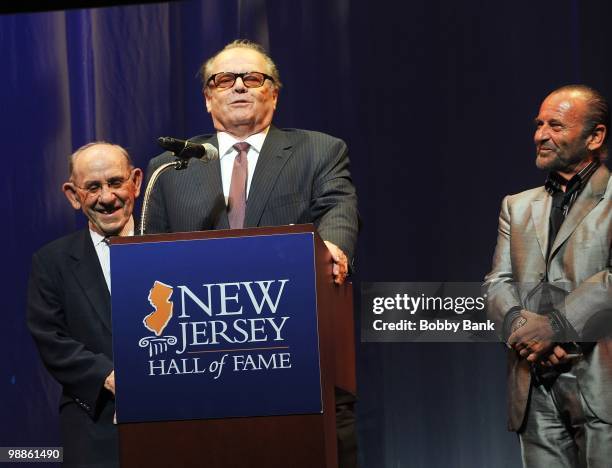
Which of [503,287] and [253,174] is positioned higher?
[253,174]

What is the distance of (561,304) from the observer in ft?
12.4

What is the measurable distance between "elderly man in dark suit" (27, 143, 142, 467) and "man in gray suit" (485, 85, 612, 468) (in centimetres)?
140

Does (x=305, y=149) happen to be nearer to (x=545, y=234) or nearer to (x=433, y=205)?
(x=545, y=234)

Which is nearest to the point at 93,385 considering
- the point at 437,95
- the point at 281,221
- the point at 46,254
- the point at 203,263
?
the point at 46,254

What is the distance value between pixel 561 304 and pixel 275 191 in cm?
110

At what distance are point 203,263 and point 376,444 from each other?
2.22 m

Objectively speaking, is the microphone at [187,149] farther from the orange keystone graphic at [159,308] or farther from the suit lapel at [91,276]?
the suit lapel at [91,276]

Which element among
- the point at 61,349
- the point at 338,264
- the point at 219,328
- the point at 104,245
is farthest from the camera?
the point at 104,245

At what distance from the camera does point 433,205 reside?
15.6ft

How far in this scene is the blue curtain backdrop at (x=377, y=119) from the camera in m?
4.68

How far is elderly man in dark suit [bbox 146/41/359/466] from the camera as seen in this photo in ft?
11.3

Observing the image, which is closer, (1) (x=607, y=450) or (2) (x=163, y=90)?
(1) (x=607, y=450)

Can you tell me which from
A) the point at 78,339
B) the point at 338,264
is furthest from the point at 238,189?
the point at 78,339

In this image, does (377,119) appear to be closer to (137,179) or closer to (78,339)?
(137,179)
